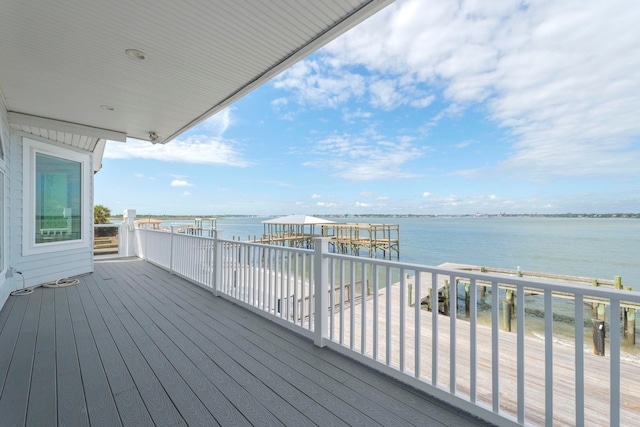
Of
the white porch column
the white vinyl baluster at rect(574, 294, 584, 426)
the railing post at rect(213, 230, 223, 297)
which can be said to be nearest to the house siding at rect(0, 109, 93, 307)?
the railing post at rect(213, 230, 223, 297)

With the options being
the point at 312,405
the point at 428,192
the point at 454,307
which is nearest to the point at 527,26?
→ the point at 454,307

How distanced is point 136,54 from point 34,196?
12.8 feet

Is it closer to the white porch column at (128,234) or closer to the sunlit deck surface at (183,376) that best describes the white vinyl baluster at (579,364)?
the sunlit deck surface at (183,376)

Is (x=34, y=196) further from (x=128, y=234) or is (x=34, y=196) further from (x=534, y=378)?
(x=534, y=378)

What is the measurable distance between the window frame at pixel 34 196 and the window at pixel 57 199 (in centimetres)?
6

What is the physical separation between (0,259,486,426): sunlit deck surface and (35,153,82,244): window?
1951 mm

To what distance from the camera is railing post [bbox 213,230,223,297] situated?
416cm

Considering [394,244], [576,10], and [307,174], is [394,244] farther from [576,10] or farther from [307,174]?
[307,174]

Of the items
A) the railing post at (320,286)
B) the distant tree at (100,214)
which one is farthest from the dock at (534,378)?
the distant tree at (100,214)

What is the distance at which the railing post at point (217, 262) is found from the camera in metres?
4.16

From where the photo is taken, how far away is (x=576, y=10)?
25.8 ft

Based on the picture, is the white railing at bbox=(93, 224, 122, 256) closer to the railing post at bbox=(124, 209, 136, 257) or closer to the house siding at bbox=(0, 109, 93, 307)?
the railing post at bbox=(124, 209, 136, 257)

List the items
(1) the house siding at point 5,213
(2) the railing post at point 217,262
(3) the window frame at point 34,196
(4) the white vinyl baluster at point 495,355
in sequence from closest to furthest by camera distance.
Result: 1. (4) the white vinyl baluster at point 495,355
2. (1) the house siding at point 5,213
3. (2) the railing post at point 217,262
4. (3) the window frame at point 34,196

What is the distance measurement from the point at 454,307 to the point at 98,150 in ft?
24.9
